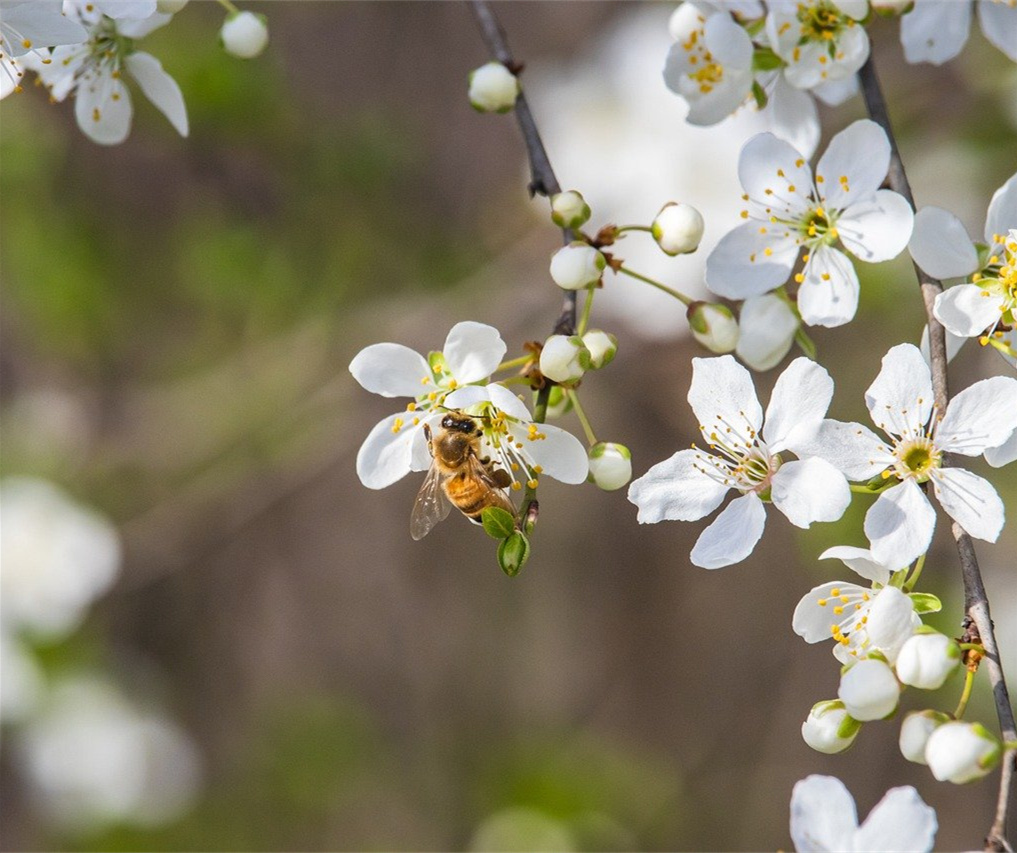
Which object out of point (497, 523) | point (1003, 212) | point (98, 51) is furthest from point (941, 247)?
point (98, 51)

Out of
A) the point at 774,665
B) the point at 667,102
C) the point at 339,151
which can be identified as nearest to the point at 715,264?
the point at 667,102

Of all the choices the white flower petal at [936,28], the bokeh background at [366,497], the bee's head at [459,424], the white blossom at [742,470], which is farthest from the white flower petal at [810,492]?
the bokeh background at [366,497]

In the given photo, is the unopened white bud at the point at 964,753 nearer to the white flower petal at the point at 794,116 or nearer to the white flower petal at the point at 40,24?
the white flower petal at the point at 794,116

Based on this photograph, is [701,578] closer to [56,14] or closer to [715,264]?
[715,264]

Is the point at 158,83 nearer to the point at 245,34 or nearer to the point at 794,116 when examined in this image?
the point at 245,34

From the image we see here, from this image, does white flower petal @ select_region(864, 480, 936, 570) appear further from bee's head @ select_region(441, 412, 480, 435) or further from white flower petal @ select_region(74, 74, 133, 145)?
white flower petal @ select_region(74, 74, 133, 145)

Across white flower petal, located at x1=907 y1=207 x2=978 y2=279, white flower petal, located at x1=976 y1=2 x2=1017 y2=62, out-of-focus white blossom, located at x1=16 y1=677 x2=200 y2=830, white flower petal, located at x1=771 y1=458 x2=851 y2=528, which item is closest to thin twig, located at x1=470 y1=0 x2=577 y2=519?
white flower petal, located at x1=771 y1=458 x2=851 y2=528
